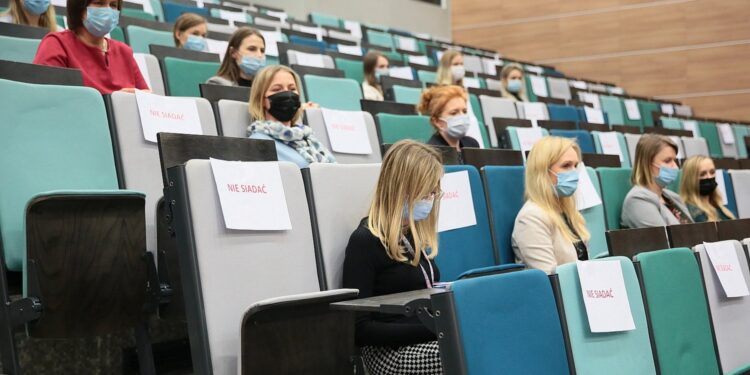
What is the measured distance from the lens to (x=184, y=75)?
269cm

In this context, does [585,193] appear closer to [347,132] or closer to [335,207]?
[347,132]

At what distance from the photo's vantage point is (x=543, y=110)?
4.54m

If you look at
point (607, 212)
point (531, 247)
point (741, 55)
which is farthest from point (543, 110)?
point (741, 55)

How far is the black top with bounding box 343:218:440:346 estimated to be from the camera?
1508mm

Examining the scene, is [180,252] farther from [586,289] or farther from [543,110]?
[543,110]

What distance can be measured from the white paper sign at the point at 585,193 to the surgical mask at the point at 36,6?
1729 millimetres

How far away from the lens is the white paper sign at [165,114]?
1.80 meters

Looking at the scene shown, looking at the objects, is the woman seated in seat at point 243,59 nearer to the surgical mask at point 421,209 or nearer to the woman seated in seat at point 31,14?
the woman seated in seat at point 31,14

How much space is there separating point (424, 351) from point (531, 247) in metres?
0.63

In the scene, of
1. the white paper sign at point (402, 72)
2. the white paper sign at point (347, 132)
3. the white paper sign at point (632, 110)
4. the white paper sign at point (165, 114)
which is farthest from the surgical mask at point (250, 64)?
the white paper sign at point (632, 110)

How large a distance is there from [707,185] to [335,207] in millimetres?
1856

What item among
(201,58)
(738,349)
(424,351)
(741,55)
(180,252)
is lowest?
(738,349)

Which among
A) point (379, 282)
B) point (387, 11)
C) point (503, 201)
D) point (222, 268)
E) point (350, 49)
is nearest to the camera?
point (222, 268)

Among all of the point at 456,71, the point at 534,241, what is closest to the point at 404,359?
the point at 534,241
